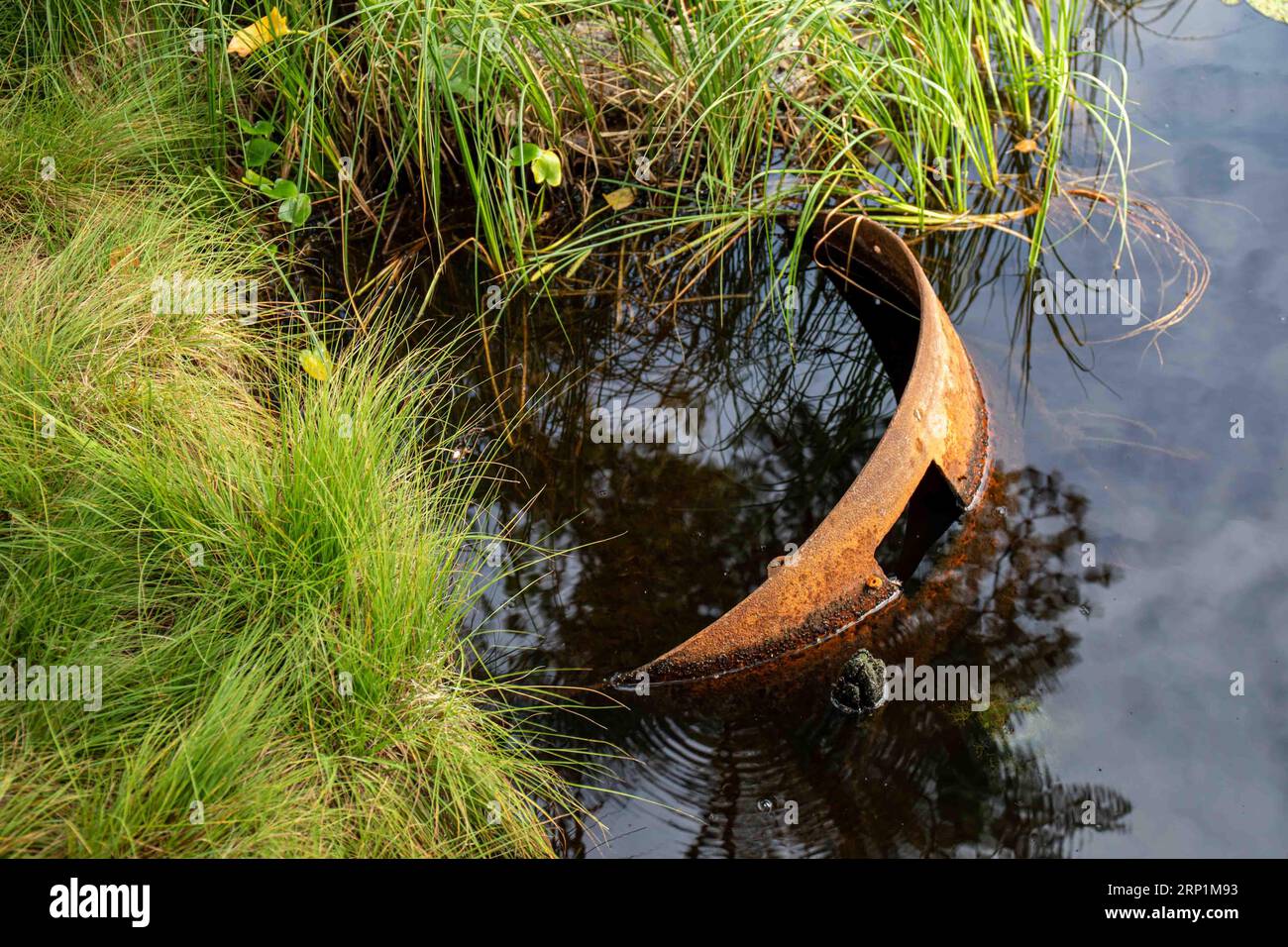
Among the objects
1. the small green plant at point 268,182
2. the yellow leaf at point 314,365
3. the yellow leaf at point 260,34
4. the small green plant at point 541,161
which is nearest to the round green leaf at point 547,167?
the small green plant at point 541,161

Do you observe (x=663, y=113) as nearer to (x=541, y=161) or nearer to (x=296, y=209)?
(x=541, y=161)

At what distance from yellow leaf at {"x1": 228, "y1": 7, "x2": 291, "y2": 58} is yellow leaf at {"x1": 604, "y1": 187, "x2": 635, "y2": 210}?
1.25m

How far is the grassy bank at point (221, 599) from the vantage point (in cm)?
221

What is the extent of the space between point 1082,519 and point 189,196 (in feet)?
10.3

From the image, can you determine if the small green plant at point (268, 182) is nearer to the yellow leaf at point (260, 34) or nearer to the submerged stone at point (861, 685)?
the yellow leaf at point (260, 34)

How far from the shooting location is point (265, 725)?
232 cm

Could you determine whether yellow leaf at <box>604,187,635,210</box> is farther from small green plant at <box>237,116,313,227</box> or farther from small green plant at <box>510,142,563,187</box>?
small green plant at <box>237,116,313,227</box>

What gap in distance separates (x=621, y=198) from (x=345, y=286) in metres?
1.08

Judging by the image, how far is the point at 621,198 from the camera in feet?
14.1

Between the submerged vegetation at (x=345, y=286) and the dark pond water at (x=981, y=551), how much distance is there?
201 millimetres

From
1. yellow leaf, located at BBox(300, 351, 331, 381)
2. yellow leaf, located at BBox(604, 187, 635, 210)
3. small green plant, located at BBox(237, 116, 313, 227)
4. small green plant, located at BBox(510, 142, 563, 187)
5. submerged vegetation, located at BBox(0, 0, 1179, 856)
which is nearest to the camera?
submerged vegetation, located at BBox(0, 0, 1179, 856)

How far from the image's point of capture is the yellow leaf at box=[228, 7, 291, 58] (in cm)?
385

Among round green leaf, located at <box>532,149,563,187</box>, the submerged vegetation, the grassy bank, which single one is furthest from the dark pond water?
round green leaf, located at <box>532,149,563,187</box>

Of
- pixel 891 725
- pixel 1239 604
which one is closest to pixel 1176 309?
pixel 1239 604
